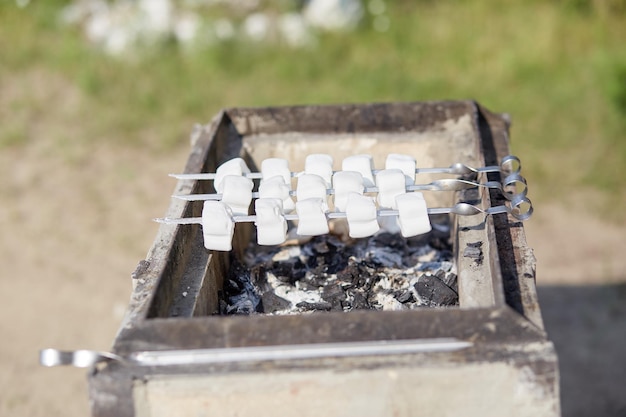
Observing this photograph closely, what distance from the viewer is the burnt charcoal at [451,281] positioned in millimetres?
2797

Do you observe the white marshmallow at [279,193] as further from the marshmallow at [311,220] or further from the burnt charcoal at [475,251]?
the burnt charcoal at [475,251]

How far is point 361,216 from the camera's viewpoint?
2479 mm

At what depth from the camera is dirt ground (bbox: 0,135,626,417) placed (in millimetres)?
4730

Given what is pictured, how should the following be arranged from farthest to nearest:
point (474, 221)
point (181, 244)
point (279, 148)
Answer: point (279, 148), point (474, 221), point (181, 244)

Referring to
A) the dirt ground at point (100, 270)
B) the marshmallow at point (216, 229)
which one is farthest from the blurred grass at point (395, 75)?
the marshmallow at point (216, 229)

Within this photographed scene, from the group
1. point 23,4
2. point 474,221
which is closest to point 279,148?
point 474,221

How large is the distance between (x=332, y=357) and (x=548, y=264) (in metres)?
3.88

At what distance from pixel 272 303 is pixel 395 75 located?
4.74 m

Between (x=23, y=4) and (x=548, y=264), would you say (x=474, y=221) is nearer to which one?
(x=548, y=264)

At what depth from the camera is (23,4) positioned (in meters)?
8.20

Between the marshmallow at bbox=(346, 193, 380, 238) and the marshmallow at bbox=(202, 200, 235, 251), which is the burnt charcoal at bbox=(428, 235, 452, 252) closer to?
the marshmallow at bbox=(346, 193, 380, 238)

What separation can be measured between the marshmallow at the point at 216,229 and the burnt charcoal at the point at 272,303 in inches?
16.6

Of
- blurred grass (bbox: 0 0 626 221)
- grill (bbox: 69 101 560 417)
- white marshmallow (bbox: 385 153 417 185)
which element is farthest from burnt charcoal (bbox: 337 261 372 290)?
blurred grass (bbox: 0 0 626 221)

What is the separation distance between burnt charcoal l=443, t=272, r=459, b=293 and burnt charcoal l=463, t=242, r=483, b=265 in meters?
0.25
